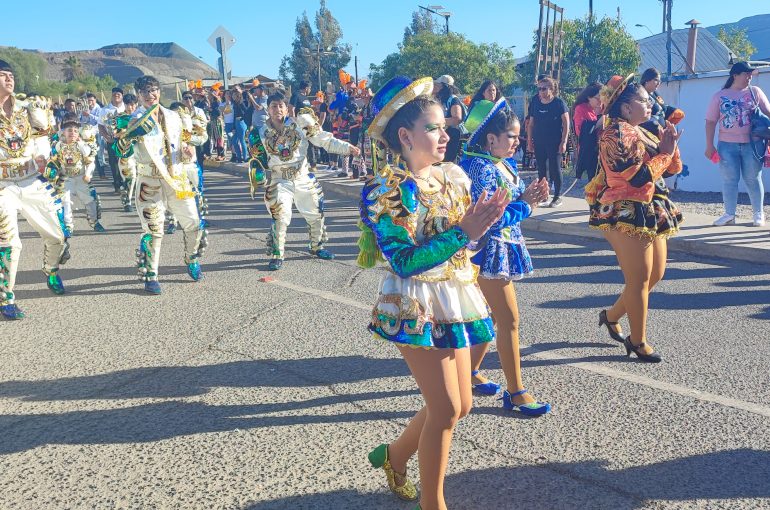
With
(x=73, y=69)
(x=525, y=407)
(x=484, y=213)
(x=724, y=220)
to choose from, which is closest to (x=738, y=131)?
(x=724, y=220)

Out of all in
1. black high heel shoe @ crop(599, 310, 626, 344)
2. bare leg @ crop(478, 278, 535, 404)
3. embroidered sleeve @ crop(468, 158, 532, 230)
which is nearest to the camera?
embroidered sleeve @ crop(468, 158, 532, 230)

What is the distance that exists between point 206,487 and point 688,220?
823cm

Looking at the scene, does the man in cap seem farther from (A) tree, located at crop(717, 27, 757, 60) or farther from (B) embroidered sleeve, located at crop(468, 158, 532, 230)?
(A) tree, located at crop(717, 27, 757, 60)

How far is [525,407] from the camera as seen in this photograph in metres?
3.75

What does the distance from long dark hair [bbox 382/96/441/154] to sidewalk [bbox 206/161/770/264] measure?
245 inches

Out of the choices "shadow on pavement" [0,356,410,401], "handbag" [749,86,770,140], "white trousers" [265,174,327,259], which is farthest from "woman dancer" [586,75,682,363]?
"handbag" [749,86,770,140]

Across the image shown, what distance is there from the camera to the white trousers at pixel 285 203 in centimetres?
761

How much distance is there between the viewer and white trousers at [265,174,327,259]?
7613mm

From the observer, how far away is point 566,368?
4.46 m

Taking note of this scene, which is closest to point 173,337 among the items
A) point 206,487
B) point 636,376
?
point 206,487

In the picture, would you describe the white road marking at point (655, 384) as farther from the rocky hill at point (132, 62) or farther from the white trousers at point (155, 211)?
the rocky hill at point (132, 62)

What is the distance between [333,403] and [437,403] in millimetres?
1607

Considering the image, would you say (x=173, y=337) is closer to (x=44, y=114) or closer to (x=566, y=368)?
(x=44, y=114)

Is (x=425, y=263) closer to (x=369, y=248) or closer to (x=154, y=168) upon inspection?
(x=369, y=248)
